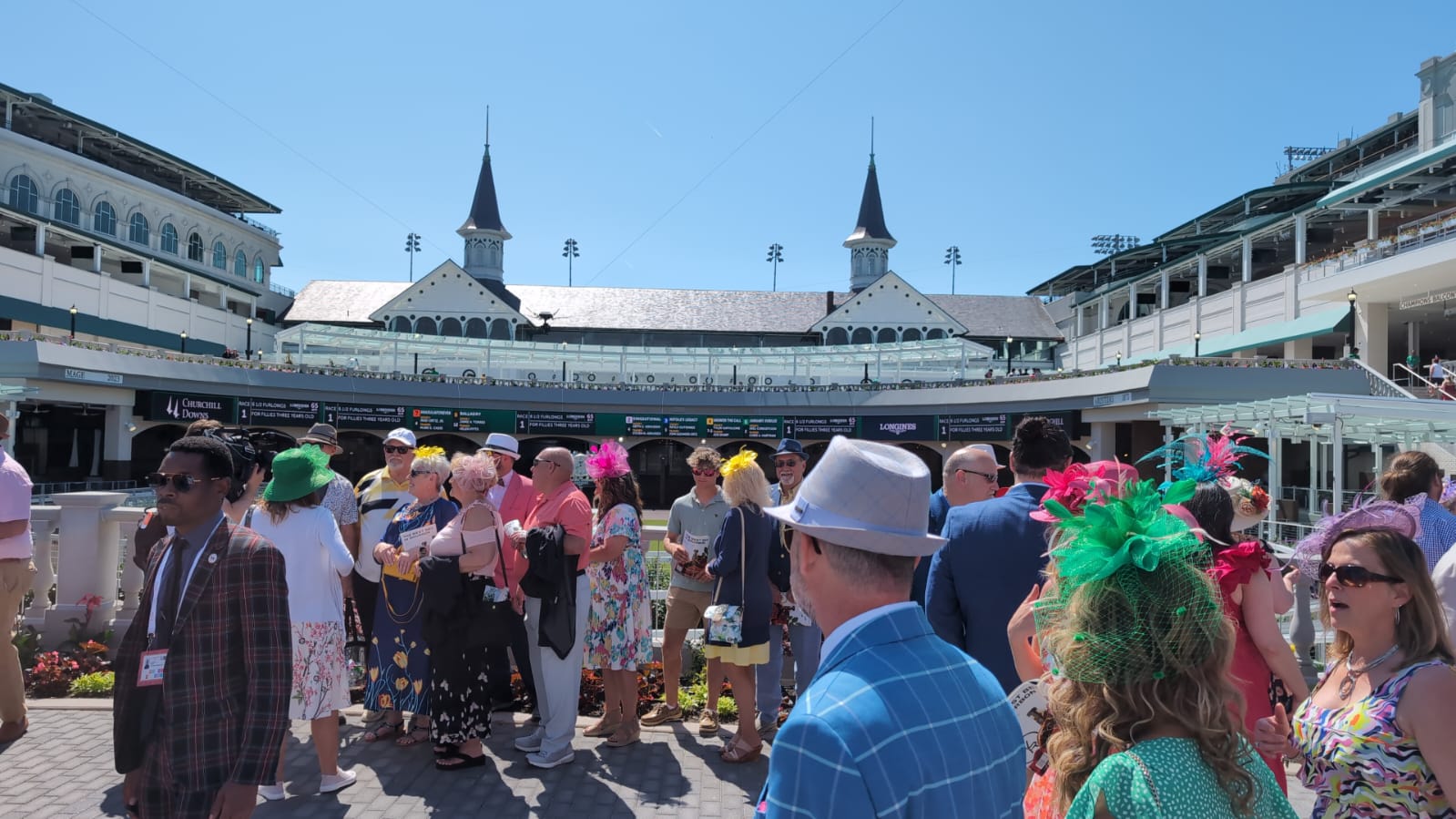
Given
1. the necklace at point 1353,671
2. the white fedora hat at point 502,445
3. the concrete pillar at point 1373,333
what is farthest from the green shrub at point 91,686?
the concrete pillar at point 1373,333

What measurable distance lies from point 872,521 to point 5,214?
43.3m

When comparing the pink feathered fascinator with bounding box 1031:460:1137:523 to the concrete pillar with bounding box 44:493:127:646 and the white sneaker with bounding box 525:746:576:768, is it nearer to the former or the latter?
the white sneaker with bounding box 525:746:576:768

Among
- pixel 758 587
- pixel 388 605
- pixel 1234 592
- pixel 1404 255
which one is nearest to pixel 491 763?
pixel 388 605

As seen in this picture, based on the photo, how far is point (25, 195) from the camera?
3897cm

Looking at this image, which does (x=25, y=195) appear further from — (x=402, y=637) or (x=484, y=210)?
(x=402, y=637)

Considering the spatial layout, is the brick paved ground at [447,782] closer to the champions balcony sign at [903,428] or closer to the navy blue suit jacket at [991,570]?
the navy blue suit jacket at [991,570]

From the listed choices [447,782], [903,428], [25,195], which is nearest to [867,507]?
[447,782]

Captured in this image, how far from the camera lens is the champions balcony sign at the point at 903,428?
3269 centimetres

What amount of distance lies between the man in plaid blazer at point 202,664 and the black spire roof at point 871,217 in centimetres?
6088

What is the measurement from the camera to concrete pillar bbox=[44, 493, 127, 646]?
7461mm

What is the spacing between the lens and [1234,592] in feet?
11.2

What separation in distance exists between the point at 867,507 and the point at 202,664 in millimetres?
2418

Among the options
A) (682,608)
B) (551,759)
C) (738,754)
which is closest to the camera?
(551,759)

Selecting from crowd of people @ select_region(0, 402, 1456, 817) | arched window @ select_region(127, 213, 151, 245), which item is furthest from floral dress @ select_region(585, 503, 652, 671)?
arched window @ select_region(127, 213, 151, 245)
